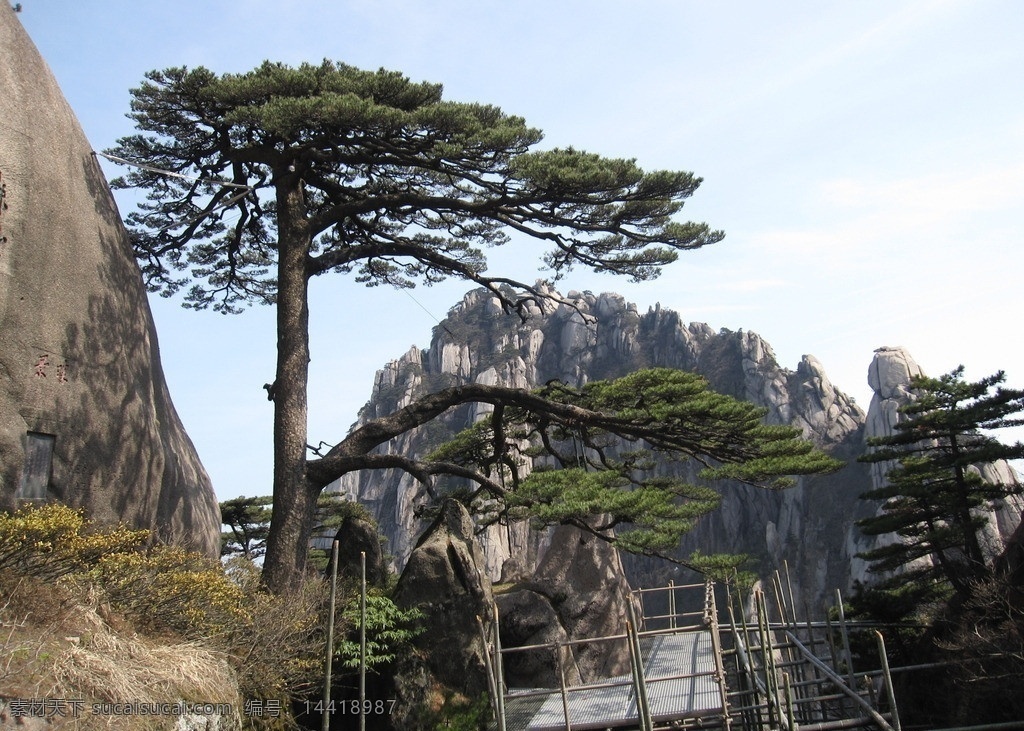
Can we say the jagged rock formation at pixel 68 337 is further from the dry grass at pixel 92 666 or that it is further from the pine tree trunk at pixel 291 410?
the dry grass at pixel 92 666

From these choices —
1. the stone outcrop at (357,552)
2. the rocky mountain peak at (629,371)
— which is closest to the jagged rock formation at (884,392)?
the rocky mountain peak at (629,371)

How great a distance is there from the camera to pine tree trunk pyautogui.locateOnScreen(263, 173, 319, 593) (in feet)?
41.6

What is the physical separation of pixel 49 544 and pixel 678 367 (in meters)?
58.9

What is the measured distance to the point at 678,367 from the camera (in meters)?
64.3

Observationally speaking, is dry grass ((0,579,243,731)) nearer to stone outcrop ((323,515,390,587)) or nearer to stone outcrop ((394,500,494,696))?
stone outcrop ((394,500,494,696))

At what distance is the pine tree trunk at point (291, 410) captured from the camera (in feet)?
41.6

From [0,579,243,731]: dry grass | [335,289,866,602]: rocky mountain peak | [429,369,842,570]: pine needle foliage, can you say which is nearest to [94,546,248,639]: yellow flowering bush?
[0,579,243,731]: dry grass

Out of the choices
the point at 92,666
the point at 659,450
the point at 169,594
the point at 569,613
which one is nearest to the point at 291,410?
the point at 169,594

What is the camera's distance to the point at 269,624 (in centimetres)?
1016

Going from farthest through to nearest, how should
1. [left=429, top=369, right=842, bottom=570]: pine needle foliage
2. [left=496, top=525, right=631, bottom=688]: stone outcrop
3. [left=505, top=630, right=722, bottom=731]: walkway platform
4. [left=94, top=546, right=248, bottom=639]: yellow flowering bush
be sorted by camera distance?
[left=496, top=525, right=631, bottom=688]: stone outcrop, [left=429, top=369, right=842, bottom=570]: pine needle foliage, [left=505, top=630, right=722, bottom=731]: walkway platform, [left=94, top=546, right=248, bottom=639]: yellow flowering bush

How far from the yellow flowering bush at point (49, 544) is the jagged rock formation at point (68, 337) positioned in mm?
1281

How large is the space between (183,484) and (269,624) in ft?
11.1

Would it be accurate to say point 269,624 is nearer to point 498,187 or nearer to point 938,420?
point 498,187

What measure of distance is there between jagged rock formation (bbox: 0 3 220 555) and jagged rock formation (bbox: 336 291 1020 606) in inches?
1473
